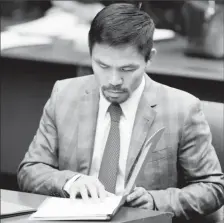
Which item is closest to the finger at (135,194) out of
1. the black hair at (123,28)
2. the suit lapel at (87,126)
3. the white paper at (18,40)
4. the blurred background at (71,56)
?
the suit lapel at (87,126)

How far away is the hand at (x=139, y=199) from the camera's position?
1986 millimetres

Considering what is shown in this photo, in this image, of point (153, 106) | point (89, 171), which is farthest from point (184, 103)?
point (89, 171)

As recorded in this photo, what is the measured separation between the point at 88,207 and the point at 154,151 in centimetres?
53

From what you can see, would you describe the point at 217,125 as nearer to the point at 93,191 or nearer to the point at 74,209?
the point at 93,191

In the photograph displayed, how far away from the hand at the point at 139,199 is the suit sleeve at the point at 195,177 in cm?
6

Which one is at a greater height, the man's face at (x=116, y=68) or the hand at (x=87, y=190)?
the man's face at (x=116, y=68)

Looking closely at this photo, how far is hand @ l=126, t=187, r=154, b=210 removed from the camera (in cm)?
199

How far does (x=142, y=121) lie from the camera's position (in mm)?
2311

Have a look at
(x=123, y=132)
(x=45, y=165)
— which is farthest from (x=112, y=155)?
(x=45, y=165)

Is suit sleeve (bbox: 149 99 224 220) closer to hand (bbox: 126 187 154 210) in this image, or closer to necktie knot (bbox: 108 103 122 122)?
hand (bbox: 126 187 154 210)

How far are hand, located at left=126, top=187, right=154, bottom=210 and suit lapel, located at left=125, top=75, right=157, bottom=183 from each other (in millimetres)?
205

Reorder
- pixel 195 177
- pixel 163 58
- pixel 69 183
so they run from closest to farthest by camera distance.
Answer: pixel 69 183 < pixel 195 177 < pixel 163 58

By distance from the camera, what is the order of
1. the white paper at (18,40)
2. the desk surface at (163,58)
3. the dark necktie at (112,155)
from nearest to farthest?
1. the dark necktie at (112,155)
2. the desk surface at (163,58)
3. the white paper at (18,40)

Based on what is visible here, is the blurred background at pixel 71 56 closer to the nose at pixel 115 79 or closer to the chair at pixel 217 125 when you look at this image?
the chair at pixel 217 125
